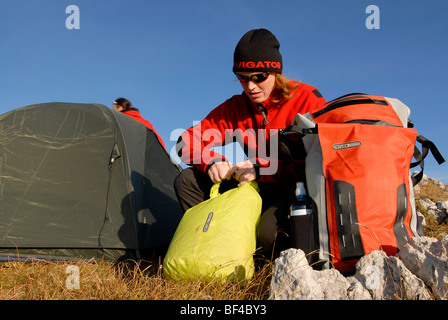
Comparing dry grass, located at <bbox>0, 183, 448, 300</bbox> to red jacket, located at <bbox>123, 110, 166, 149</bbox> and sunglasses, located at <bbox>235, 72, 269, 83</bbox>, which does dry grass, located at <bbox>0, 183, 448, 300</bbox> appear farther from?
red jacket, located at <bbox>123, 110, 166, 149</bbox>

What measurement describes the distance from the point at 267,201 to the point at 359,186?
0.99m

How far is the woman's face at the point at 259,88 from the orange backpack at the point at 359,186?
0.79 meters

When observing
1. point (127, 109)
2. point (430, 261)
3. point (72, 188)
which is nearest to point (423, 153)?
point (430, 261)

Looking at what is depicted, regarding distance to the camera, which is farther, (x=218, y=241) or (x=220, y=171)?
(x=220, y=171)

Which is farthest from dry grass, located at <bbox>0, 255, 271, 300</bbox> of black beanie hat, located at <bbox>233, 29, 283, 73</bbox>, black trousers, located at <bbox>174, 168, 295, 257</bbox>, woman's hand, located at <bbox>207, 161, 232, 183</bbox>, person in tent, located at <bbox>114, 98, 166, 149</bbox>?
person in tent, located at <bbox>114, 98, 166, 149</bbox>

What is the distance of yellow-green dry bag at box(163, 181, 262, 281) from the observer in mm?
2406

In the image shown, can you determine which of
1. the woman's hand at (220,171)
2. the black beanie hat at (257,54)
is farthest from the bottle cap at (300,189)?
the black beanie hat at (257,54)

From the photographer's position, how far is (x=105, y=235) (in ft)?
13.4

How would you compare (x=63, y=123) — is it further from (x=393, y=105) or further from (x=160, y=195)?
(x=393, y=105)

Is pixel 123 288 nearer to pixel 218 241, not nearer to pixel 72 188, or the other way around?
pixel 218 241

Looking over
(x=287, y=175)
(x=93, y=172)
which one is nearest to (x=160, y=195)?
(x=93, y=172)

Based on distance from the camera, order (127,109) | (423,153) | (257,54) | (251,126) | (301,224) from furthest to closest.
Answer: (127,109) → (251,126) → (257,54) → (423,153) → (301,224)

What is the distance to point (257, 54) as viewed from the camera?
125 inches

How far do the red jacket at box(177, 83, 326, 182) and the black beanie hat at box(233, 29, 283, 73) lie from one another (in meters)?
0.30
